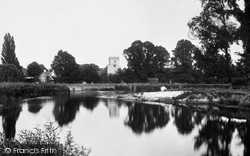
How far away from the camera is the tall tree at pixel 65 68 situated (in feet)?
368

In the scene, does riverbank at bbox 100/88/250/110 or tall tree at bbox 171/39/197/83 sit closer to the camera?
riverbank at bbox 100/88/250/110

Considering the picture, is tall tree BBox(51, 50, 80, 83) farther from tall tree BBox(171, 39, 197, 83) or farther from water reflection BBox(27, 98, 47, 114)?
water reflection BBox(27, 98, 47, 114)

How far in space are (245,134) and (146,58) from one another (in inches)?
4220

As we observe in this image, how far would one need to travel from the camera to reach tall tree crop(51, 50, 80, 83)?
368 feet

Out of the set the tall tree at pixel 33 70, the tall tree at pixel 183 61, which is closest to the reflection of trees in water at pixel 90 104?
the tall tree at pixel 183 61

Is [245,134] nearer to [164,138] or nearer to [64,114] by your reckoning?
[164,138]

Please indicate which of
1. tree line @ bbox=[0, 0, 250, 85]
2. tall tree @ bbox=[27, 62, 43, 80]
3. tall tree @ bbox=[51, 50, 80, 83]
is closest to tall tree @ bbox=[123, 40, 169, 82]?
tree line @ bbox=[0, 0, 250, 85]

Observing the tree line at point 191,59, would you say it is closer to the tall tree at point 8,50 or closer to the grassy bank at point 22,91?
the tall tree at point 8,50

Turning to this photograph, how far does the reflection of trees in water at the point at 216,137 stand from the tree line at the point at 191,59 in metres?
12.7

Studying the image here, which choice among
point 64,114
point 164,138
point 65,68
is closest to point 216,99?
point 64,114

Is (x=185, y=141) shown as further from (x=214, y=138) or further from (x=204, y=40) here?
(x=204, y=40)

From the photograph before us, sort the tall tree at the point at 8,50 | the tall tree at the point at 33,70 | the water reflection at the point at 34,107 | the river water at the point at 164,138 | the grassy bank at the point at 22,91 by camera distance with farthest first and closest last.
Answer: the tall tree at the point at 33,70, the tall tree at the point at 8,50, the grassy bank at the point at 22,91, the water reflection at the point at 34,107, the river water at the point at 164,138

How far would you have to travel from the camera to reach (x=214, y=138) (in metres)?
11.0

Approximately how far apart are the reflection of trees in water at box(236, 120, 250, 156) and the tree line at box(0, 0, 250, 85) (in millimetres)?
12271
